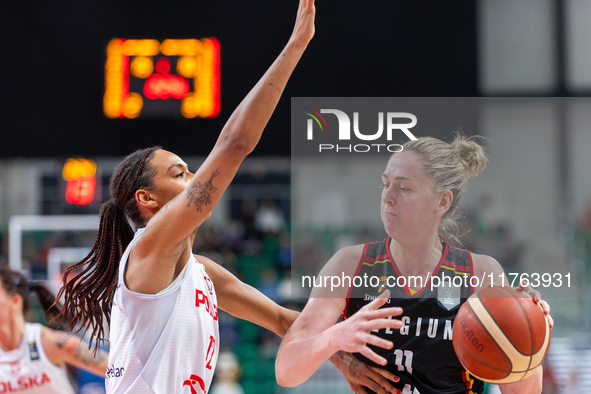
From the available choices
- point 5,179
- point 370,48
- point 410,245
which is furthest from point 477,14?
point 5,179

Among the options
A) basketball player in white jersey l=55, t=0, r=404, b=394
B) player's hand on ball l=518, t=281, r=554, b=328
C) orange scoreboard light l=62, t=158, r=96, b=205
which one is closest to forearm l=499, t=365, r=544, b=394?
player's hand on ball l=518, t=281, r=554, b=328

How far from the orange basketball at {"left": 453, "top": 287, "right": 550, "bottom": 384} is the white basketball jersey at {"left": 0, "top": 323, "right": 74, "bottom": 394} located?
97.6 inches

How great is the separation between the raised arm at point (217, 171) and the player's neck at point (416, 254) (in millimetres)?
866

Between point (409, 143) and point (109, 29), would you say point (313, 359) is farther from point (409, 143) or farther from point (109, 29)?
point (109, 29)

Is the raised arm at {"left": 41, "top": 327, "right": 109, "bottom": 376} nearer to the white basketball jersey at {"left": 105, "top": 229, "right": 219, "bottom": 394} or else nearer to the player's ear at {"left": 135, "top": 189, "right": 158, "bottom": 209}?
the white basketball jersey at {"left": 105, "top": 229, "right": 219, "bottom": 394}

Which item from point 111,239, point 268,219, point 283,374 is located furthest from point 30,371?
point 268,219

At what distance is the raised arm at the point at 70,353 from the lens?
366 cm

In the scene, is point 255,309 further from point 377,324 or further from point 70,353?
point 70,353

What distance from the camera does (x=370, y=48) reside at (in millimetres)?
5793

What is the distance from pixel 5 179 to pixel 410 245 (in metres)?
11.6

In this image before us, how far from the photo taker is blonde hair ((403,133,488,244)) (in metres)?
2.52

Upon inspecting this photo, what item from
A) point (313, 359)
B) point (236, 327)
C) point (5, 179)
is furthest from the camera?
point (5, 179)

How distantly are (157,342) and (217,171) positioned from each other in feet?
2.17

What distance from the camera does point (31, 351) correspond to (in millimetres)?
3662
